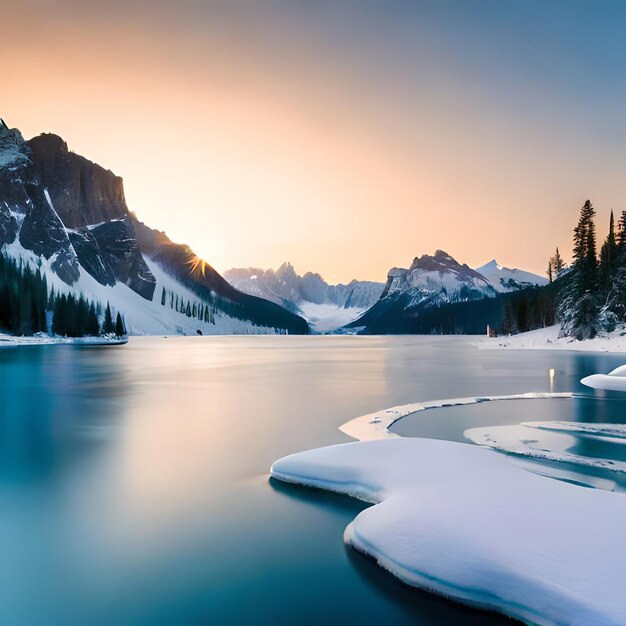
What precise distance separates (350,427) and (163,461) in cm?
652

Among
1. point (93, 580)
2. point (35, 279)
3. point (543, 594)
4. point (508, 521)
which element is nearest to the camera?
point (543, 594)

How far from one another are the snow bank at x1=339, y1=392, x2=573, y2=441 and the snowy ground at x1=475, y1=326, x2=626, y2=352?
48904 millimetres

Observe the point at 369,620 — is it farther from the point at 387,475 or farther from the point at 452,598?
the point at 387,475

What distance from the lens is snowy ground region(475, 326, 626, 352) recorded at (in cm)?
6438

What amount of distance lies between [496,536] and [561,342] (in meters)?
78.8

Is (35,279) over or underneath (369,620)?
over

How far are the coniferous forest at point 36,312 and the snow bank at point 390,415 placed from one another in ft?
365

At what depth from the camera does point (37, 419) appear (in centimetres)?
1773

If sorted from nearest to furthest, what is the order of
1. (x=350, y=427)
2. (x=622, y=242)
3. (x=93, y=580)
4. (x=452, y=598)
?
(x=452, y=598) → (x=93, y=580) → (x=350, y=427) → (x=622, y=242)

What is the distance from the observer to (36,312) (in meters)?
113

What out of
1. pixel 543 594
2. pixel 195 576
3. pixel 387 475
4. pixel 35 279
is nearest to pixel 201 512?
pixel 195 576

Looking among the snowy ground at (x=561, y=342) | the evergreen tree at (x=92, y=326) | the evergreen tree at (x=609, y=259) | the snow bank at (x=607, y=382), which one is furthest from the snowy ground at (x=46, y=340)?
the evergreen tree at (x=609, y=259)

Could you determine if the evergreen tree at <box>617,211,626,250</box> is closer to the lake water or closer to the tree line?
the tree line

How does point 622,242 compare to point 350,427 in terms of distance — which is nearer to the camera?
point 350,427
